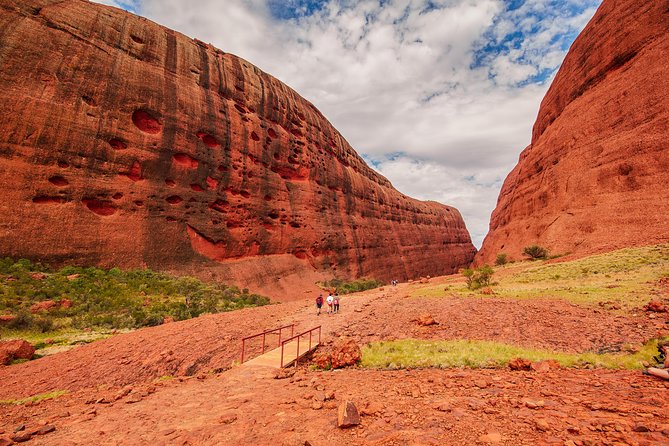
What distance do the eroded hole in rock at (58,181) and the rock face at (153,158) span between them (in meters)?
0.10

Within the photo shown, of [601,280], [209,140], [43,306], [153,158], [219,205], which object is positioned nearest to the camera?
[43,306]

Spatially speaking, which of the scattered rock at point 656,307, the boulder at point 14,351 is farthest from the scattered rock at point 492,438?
the boulder at point 14,351

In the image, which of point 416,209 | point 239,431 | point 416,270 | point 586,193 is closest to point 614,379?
point 239,431

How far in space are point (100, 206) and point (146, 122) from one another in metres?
7.95

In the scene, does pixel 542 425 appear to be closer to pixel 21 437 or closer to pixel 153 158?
pixel 21 437

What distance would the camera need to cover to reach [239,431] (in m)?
5.06

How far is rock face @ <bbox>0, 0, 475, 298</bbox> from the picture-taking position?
20.3m

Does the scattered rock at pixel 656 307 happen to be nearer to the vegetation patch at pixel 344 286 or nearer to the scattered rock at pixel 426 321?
the scattered rock at pixel 426 321

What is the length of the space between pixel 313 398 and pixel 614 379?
575cm

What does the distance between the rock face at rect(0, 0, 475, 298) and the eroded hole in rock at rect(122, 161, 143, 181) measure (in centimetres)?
11

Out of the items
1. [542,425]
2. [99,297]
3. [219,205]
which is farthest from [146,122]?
[542,425]

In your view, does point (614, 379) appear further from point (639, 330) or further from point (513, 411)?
point (639, 330)

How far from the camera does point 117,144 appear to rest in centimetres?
2377

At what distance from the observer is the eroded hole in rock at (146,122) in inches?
985
